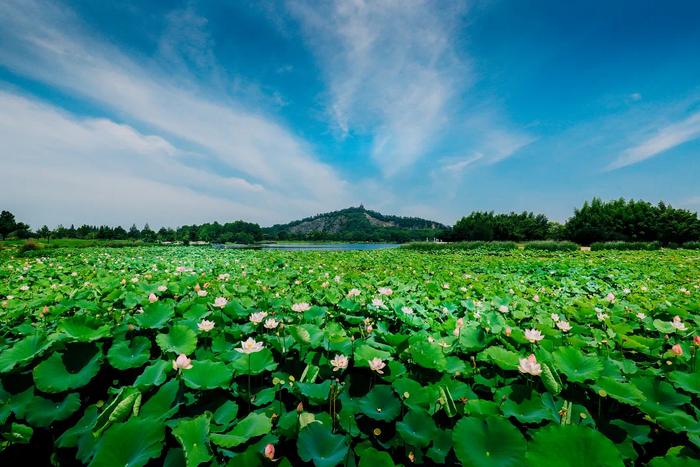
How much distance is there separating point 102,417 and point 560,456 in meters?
1.59

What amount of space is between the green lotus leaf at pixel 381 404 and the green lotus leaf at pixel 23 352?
161 cm

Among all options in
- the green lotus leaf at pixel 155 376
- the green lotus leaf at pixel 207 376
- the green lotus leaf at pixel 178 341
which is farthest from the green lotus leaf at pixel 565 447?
the green lotus leaf at pixel 178 341

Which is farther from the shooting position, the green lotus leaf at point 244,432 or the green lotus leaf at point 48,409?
the green lotus leaf at point 48,409

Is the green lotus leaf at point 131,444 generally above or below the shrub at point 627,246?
below

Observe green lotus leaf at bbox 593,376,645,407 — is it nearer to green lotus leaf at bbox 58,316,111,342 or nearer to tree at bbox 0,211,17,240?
green lotus leaf at bbox 58,316,111,342

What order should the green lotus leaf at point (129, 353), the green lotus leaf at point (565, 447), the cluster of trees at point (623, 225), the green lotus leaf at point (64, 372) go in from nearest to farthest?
the green lotus leaf at point (565, 447)
the green lotus leaf at point (64, 372)
the green lotus leaf at point (129, 353)
the cluster of trees at point (623, 225)

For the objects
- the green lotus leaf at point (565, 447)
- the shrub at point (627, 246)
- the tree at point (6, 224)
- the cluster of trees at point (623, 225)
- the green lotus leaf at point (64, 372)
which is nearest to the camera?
the green lotus leaf at point (565, 447)

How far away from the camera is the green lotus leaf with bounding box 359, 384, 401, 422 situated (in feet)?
4.12

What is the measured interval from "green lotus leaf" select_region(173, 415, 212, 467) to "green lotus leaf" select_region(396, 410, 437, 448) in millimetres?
680

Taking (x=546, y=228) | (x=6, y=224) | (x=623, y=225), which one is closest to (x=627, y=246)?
(x=623, y=225)

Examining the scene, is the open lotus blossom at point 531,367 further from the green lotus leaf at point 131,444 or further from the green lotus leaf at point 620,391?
the green lotus leaf at point 131,444

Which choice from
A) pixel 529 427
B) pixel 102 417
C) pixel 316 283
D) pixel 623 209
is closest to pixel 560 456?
pixel 529 427

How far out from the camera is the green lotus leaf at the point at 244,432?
1.03 metres

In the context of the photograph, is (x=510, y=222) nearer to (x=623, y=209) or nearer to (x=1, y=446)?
(x=623, y=209)
